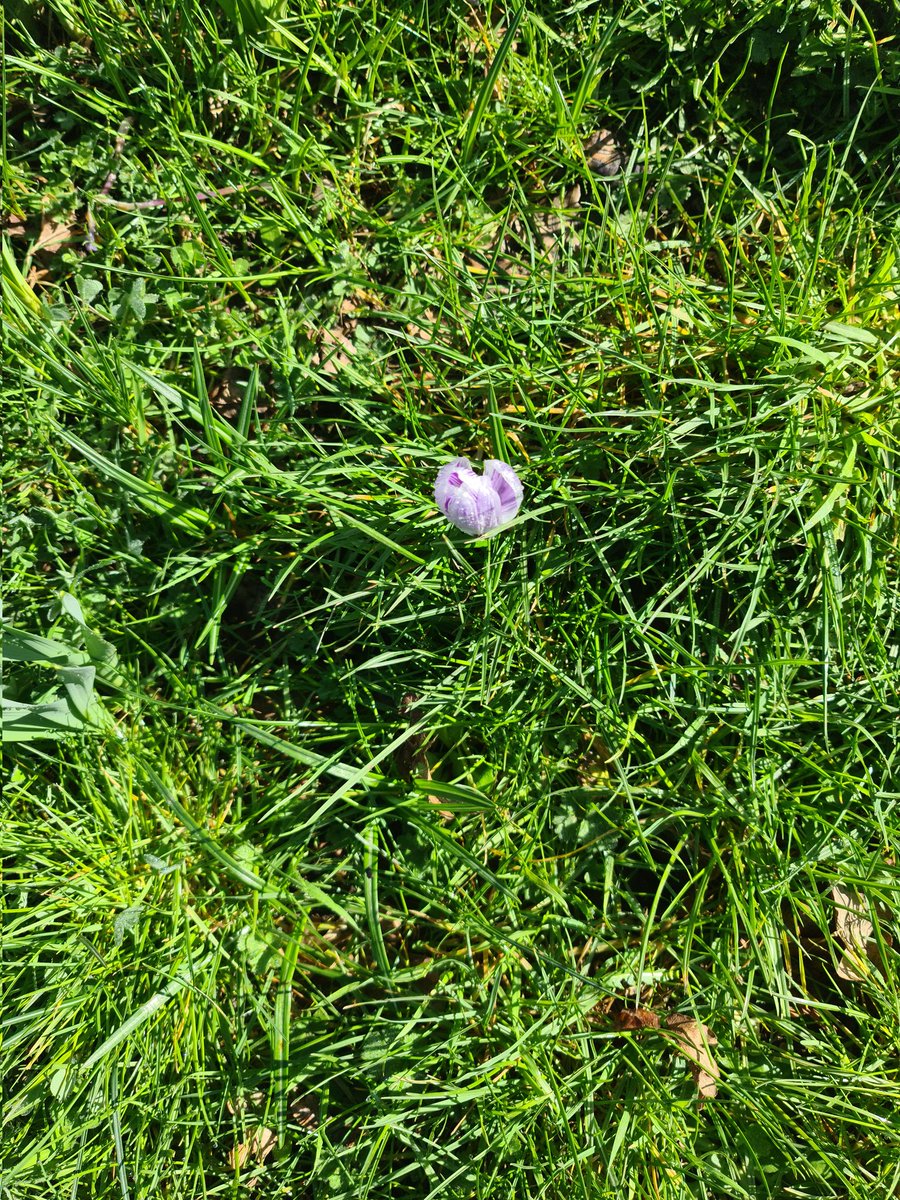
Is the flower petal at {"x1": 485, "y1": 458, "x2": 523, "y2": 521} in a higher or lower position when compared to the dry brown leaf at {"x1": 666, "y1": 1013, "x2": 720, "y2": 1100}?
higher

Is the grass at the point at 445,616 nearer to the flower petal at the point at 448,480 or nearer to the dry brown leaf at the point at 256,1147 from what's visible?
the dry brown leaf at the point at 256,1147

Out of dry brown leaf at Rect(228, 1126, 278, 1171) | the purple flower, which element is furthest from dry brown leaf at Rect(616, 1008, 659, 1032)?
the purple flower

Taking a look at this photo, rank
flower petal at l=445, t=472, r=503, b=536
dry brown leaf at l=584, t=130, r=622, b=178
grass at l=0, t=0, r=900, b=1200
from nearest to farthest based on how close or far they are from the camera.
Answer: flower petal at l=445, t=472, r=503, b=536
grass at l=0, t=0, r=900, b=1200
dry brown leaf at l=584, t=130, r=622, b=178

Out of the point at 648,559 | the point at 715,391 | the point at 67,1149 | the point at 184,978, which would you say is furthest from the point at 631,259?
the point at 67,1149

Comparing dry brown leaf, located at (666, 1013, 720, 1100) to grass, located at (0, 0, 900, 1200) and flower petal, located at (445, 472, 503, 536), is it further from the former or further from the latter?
flower petal, located at (445, 472, 503, 536)

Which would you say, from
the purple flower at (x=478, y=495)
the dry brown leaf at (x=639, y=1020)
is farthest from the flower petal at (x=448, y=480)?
the dry brown leaf at (x=639, y=1020)

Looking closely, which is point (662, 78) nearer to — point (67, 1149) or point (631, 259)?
point (631, 259)
